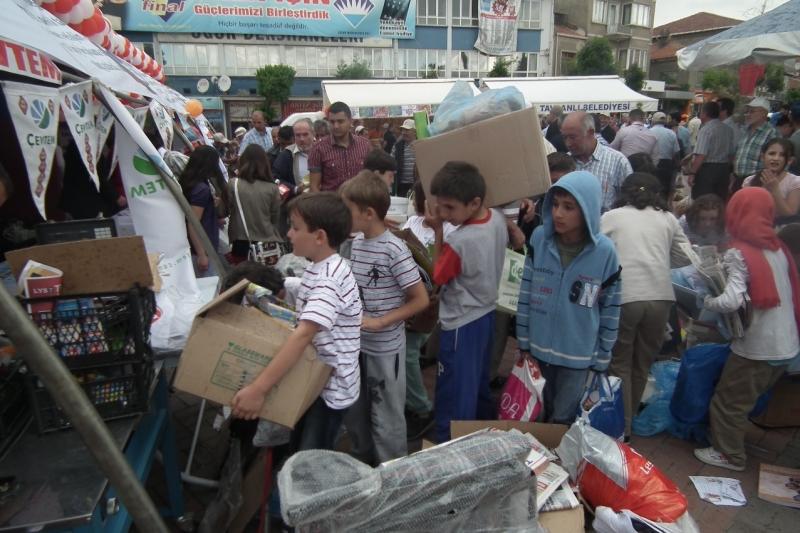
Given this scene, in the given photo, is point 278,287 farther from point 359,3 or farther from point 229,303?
point 359,3

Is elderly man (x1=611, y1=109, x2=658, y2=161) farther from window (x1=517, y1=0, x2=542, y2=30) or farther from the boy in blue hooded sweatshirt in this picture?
window (x1=517, y1=0, x2=542, y2=30)

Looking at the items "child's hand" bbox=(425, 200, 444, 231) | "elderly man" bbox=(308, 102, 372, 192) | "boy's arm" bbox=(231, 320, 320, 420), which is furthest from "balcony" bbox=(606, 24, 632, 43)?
"boy's arm" bbox=(231, 320, 320, 420)

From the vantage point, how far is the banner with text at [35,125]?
246 centimetres

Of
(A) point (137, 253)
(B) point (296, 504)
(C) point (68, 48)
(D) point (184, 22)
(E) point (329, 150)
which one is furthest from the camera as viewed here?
(D) point (184, 22)

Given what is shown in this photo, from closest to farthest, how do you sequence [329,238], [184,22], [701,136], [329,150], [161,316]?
[329,238], [161,316], [329,150], [701,136], [184,22]

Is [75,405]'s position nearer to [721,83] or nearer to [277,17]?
[721,83]

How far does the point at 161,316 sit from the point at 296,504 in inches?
61.1

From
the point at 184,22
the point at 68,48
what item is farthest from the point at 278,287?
the point at 184,22

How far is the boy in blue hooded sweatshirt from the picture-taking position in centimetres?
254

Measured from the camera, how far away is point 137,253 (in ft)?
6.57

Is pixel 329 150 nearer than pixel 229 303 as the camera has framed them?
No

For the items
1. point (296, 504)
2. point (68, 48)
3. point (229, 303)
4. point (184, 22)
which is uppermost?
point (184, 22)

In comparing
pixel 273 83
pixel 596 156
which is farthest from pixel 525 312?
pixel 273 83

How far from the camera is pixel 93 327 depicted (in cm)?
176
